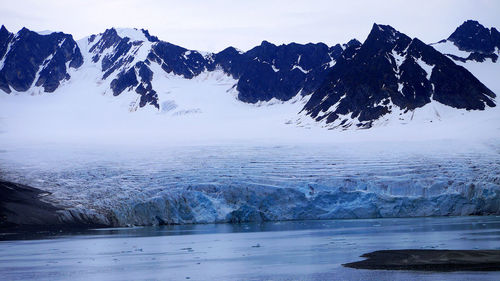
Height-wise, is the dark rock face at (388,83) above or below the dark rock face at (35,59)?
below

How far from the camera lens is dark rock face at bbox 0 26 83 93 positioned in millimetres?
156250

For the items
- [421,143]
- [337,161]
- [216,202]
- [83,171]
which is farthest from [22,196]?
[421,143]

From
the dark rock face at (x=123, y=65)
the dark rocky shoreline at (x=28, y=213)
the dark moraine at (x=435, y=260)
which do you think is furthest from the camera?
the dark rock face at (x=123, y=65)

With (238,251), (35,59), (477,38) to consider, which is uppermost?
(35,59)

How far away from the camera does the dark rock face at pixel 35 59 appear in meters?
156

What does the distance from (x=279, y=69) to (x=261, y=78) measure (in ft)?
16.8

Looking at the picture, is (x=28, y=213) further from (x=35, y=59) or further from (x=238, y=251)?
(x=35, y=59)

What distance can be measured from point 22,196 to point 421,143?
42.4m

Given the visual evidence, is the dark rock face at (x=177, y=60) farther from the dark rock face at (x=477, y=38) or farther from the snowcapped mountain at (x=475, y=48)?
the dark rock face at (x=477, y=38)

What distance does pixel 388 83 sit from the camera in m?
122

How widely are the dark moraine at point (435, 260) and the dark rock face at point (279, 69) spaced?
119346 mm

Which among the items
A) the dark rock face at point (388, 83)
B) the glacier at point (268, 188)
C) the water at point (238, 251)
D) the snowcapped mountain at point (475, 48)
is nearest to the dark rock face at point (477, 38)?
the snowcapped mountain at point (475, 48)

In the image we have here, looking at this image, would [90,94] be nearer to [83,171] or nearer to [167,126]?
[167,126]

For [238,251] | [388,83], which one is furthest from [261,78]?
[238,251]
